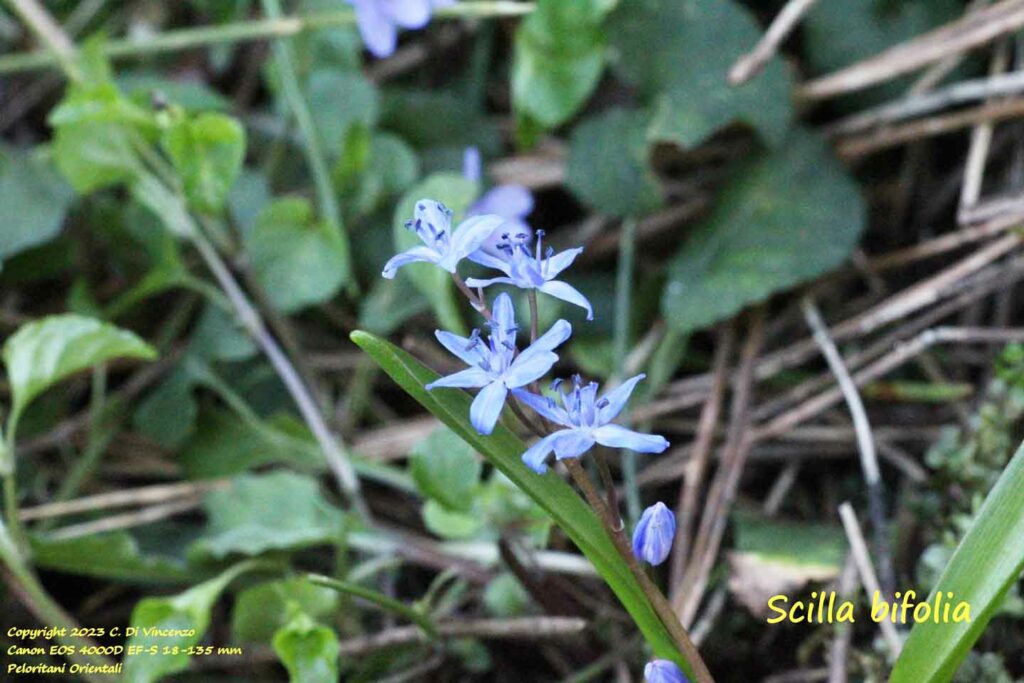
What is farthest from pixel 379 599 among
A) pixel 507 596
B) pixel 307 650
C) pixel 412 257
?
pixel 412 257

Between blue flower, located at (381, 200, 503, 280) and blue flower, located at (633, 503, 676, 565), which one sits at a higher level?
blue flower, located at (381, 200, 503, 280)

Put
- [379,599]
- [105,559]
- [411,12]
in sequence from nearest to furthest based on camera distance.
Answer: [379,599] < [105,559] < [411,12]

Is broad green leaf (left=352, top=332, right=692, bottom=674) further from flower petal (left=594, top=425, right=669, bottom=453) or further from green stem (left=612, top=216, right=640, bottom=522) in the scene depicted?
green stem (left=612, top=216, right=640, bottom=522)

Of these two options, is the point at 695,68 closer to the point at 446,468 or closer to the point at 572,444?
the point at 446,468

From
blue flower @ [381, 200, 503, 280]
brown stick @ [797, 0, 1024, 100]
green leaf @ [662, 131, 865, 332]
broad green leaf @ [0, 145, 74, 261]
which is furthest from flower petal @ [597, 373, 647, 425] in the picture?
broad green leaf @ [0, 145, 74, 261]

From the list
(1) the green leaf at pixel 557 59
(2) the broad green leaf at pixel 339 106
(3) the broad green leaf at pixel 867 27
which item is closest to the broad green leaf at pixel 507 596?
(1) the green leaf at pixel 557 59

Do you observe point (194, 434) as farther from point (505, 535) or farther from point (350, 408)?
point (505, 535)
